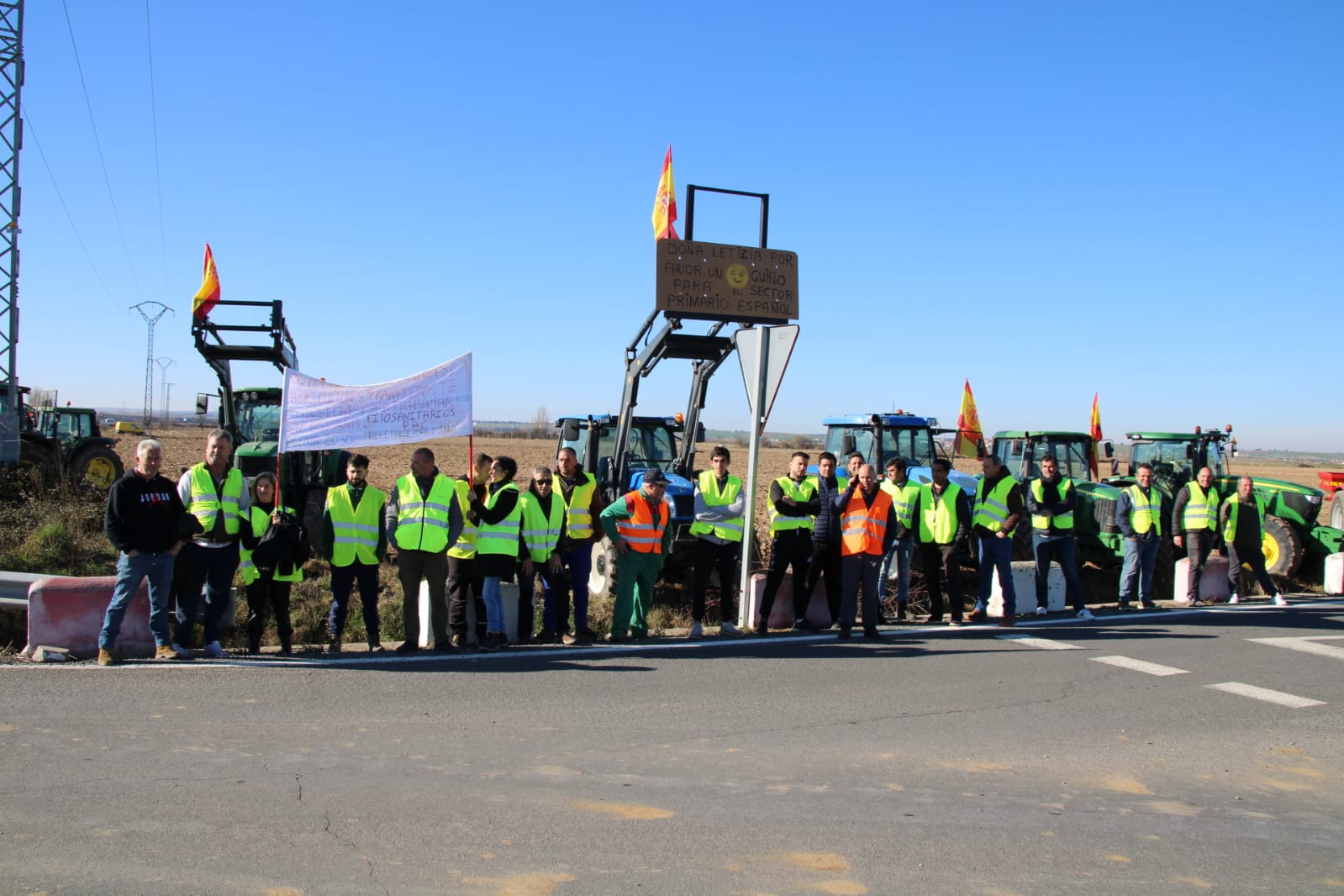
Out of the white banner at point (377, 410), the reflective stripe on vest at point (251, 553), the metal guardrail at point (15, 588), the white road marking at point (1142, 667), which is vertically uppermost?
the white banner at point (377, 410)

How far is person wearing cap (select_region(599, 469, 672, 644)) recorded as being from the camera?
927cm

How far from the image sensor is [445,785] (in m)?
5.07

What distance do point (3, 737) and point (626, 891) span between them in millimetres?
3795

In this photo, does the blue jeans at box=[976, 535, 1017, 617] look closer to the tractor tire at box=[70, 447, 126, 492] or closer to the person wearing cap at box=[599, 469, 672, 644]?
the person wearing cap at box=[599, 469, 672, 644]

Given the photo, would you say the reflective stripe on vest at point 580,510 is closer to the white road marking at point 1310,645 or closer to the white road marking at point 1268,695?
the white road marking at point 1268,695

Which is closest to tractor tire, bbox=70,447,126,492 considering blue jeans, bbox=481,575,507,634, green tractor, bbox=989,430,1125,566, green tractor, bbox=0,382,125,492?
green tractor, bbox=0,382,125,492

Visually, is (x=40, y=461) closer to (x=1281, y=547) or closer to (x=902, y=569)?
(x=902, y=569)

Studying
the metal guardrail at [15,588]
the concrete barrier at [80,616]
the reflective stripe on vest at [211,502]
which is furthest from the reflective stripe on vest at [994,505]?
the metal guardrail at [15,588]

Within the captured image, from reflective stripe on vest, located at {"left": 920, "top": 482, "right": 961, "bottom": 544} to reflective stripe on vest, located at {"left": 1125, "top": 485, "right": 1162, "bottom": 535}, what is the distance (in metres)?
2.74

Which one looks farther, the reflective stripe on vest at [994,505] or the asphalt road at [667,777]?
the reflective stripe on vest at [994,505]

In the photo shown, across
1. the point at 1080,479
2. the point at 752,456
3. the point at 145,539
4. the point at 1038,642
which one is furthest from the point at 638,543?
the point at 1080,479

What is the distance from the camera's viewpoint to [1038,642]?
952cm

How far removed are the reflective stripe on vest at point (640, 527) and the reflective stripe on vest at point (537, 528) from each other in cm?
61

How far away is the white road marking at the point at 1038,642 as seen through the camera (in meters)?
9.24
